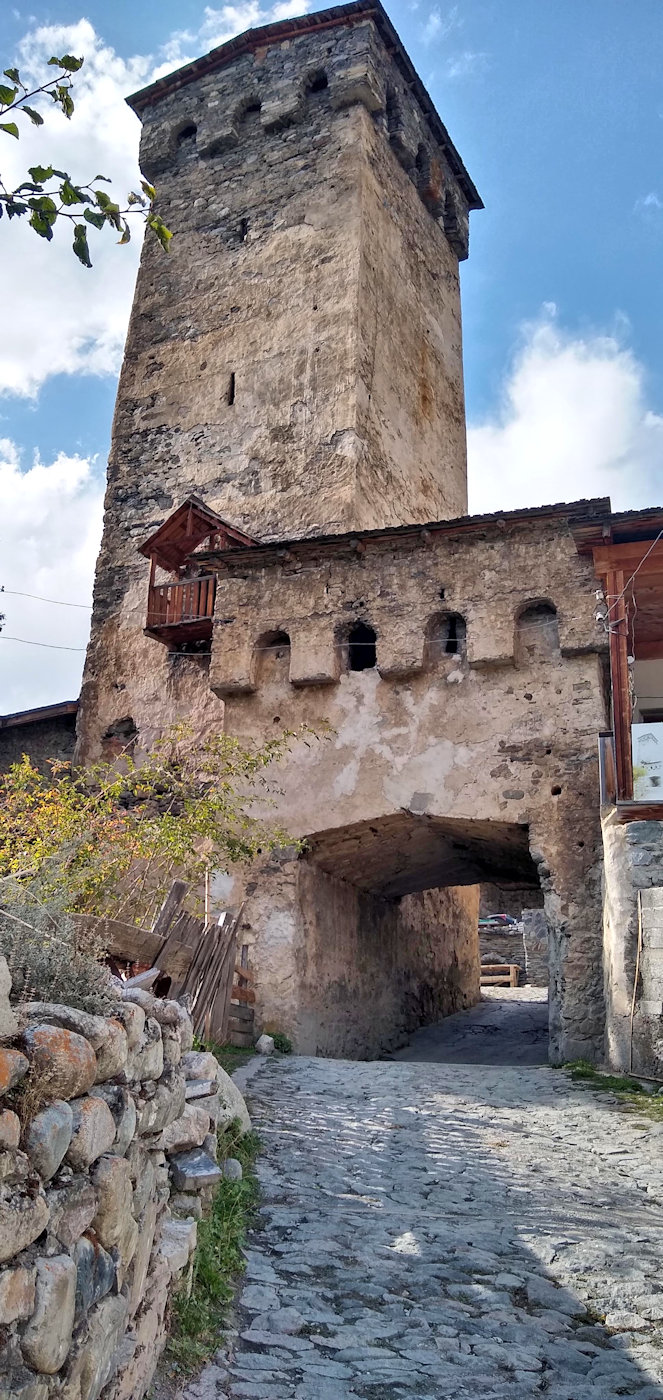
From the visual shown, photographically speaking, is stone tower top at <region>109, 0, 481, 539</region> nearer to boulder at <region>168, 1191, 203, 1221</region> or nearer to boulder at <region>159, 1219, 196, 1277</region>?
boulder at <region>168, 1191, 203, 1221</region>

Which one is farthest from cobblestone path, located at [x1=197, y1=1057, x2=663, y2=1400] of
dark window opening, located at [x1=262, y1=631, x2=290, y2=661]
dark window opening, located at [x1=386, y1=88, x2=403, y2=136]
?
dark window opening, located at [x1=386, y1=88, x2=403, y2=136]

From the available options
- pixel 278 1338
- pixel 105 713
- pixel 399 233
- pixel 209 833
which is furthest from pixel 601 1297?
pixel 399 233

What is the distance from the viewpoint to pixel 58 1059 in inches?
89.8

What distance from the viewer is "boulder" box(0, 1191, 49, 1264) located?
1945mm

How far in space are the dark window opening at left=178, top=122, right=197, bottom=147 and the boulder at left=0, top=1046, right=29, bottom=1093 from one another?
20.0 meters

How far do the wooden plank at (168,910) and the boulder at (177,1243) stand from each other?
2.86 m

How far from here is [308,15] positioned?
1766 cm

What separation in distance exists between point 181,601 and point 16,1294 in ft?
42.4

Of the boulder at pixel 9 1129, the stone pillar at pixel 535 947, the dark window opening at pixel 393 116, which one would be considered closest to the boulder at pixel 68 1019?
the boulder at pixel 9 1129

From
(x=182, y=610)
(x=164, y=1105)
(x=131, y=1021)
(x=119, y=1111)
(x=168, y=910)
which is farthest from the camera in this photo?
(x=182, y=610)

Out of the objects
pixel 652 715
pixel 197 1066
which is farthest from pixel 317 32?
pixel 197 1066

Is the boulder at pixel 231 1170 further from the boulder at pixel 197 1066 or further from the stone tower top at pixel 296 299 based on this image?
the stone tower top at pixel 296 299

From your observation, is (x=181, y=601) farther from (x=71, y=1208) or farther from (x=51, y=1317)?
(x=51, y=1317)

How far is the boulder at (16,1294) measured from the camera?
192 centimetres
